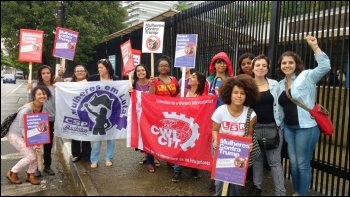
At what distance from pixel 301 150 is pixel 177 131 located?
175cm

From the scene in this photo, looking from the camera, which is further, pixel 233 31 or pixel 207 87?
pixel 233 31

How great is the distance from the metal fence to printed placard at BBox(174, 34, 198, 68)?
2.88 ft

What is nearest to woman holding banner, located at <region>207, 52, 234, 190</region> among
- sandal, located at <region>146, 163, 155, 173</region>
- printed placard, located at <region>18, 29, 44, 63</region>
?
sandal, located at <region>146, 163, 155, 173</region>

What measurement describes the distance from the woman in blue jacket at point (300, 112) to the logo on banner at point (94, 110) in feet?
9.39

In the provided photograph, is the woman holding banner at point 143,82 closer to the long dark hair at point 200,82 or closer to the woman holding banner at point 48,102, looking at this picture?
the long dark hair at point 200,82

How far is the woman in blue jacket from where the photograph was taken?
360cm

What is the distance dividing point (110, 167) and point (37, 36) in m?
2.65

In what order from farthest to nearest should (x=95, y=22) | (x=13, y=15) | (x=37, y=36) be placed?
(x=95, y=22)
(x=13, y=15)
(x=37, y=36)

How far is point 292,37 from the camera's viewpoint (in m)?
4.66

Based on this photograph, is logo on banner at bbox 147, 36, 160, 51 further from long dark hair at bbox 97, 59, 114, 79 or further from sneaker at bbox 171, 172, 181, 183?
sneaker at bbox 171, 172, 181, 183

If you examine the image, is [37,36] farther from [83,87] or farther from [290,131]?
[290,131]

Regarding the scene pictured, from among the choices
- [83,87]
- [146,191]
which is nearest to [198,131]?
[146,191]

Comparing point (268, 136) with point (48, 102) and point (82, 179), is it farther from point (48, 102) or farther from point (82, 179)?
point (48, 102)

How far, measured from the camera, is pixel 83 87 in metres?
5.50
